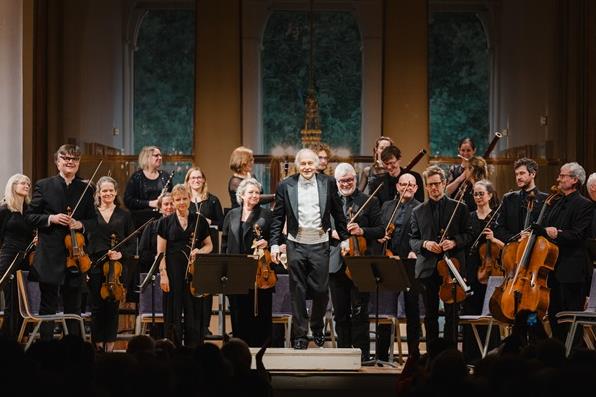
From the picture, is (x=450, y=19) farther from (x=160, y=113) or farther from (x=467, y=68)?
(x=160, y=113)

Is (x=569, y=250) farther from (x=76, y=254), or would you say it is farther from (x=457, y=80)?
(x=457, y=80)

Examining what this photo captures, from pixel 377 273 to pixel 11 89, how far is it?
16.0 ft

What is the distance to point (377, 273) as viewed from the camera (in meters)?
7.82

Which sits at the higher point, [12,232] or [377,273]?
[12,232]

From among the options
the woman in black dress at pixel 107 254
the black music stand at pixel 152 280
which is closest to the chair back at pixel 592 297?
Answer: the black music stand at pixel 152 280

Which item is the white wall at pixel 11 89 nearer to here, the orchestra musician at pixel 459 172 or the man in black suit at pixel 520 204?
the orchestra musician at pixel 459 172

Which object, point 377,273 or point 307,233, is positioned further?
point 307,233

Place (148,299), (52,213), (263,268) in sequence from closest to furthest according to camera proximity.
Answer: (52,213), (263,268), (148,299)

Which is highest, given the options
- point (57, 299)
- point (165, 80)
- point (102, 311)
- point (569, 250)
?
point (165, 80)

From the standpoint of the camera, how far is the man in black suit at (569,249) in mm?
7941

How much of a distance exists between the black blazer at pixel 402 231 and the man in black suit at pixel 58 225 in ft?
6.92

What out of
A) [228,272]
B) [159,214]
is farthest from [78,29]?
[228,272]

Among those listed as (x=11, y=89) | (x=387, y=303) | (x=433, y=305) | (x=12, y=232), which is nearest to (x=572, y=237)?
(x=433, y=305)

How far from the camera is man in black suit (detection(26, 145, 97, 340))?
26.5ft
